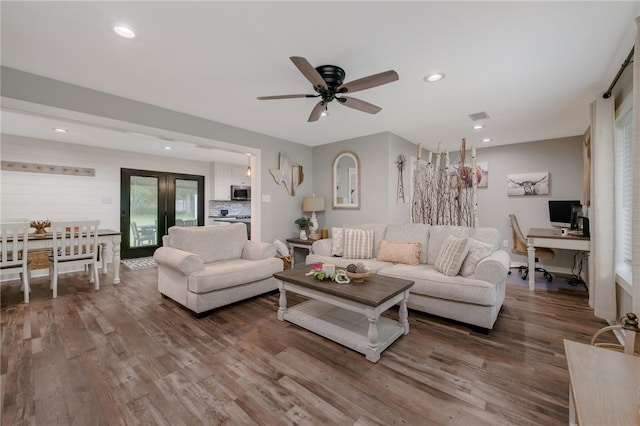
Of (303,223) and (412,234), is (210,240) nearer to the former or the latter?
(303,223)

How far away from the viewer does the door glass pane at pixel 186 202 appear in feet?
22.2

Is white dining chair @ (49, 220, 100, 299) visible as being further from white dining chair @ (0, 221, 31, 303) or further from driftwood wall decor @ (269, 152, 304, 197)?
driftwood wall decor @ (269, 152, 304, 197)

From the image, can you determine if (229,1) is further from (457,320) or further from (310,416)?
(457,320)

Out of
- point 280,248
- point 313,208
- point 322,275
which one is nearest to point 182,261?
point 322,275

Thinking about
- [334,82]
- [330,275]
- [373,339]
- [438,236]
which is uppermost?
[334,82]

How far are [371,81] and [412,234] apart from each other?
218cm

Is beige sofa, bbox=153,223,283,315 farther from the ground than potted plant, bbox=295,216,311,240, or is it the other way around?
potted plant, bbox=295,216,311,240

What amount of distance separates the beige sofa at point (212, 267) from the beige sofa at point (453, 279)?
3.21 ft

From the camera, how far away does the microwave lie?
740cm

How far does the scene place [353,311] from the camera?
2340 millimetres

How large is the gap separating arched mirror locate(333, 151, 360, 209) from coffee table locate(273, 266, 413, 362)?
2289 mm

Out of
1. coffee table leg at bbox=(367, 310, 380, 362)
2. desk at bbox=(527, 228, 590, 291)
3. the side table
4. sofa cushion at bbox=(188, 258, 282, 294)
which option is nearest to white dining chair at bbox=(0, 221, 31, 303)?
sofa cushion at bbox=(188, 258, 282, 294)

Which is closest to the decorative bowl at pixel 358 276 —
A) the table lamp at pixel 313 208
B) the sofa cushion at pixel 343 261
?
the sofa cushion at pixel 343 261

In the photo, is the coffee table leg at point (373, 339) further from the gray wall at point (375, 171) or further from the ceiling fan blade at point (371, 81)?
the gray wall at point (375, 171)
